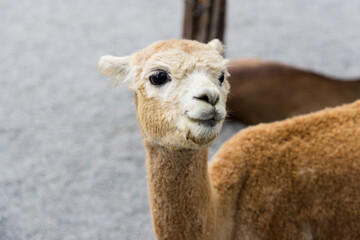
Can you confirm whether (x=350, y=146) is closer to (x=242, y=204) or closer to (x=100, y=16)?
(x=242, y=204)

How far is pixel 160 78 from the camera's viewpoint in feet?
6.50

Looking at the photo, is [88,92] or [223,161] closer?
[223,161]

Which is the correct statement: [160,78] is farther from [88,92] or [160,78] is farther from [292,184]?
[88,92]

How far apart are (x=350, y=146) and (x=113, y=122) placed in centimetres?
278

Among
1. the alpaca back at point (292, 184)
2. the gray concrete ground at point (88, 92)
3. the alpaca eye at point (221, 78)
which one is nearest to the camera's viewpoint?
the alpaca eye at point (221, 78)

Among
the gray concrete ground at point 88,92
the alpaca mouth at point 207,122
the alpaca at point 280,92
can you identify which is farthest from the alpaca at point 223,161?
the alpaca at point 280,92

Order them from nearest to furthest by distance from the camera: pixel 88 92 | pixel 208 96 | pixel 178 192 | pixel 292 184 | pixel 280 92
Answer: pixel 208 96 → pixel 178 192 → pixel 292 184 → pixel 280 92 → pixel 88 92

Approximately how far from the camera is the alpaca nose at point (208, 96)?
179 cm

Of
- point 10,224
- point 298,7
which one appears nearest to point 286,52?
point 298,7

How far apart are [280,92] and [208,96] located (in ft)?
10.1

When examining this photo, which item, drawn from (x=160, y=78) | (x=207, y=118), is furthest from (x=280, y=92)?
(x=207, y=118)

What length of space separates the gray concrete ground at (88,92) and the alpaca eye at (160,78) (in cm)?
188

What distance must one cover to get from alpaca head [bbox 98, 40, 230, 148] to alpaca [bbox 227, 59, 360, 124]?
2616 mm

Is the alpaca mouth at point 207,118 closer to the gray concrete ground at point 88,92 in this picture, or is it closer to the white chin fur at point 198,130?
the white chin fur at point 198,130
